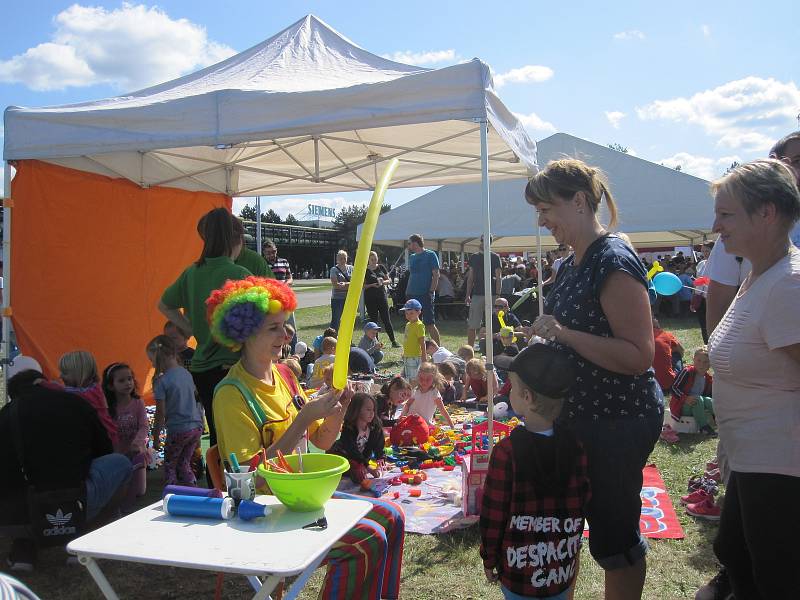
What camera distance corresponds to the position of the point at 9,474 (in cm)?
337

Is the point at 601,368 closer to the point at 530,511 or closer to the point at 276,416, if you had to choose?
the point at 530,511

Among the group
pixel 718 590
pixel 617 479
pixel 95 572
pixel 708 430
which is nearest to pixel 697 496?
pixel 718 590

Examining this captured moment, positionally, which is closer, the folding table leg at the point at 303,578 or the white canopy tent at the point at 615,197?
the folding table leg at the point at 303,578

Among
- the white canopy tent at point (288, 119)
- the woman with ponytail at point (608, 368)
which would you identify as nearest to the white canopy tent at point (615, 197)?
the white canopy tent at point (288, 119)

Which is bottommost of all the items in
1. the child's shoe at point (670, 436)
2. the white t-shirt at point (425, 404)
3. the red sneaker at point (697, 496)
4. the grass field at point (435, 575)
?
the grass field at point (435, 575)

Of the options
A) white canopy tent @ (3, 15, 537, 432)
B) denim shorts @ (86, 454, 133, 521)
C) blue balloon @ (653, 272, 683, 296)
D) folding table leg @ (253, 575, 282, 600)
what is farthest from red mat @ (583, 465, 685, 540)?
denim shorts @ (86, 454, 133, 521)

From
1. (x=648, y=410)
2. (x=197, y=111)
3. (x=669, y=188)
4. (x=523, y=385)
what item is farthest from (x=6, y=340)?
(x=669, y=188)

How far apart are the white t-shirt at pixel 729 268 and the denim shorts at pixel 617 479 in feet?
3.01

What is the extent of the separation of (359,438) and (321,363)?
198 centimetres

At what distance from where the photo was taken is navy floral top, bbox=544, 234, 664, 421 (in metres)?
2.05

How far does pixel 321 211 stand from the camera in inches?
3110

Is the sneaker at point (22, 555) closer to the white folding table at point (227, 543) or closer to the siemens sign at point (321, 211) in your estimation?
the white folding table at point (227, 543)

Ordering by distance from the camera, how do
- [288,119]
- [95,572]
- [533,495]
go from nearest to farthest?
[95,572] < [533,495] < [288,119]

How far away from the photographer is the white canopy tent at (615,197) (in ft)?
47.3
